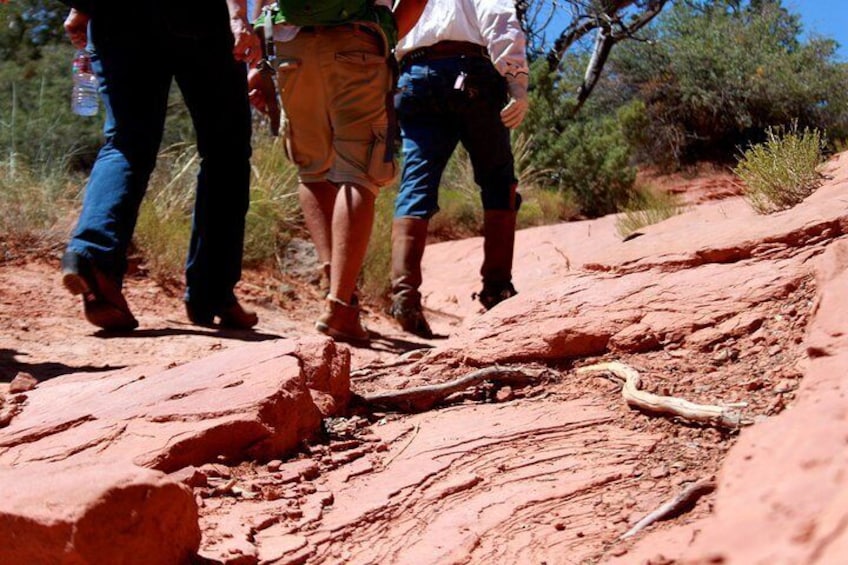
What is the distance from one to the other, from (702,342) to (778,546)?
1.86m

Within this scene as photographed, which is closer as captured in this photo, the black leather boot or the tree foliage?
the black leather boot

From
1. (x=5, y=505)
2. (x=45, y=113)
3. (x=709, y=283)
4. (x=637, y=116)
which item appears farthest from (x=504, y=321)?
(x=637, y=116)

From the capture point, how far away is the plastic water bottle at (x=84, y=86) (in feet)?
14.8

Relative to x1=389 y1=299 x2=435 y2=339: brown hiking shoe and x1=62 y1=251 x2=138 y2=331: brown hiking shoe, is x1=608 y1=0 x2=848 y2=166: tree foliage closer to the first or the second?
x1=389 y1=299 x2=435 y2=339: brown hiking shoe

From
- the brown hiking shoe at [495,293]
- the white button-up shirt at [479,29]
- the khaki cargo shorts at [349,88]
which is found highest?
the white button-up shirt at [479,29]

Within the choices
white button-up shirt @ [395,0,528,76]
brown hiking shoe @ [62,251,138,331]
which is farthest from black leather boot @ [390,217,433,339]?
brown hiking shoe @ [62,251,138,331]

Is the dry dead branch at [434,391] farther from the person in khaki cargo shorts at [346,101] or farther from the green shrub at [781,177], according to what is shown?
the green shrub at [781,177]

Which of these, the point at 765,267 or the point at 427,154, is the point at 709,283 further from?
the point at 427,154

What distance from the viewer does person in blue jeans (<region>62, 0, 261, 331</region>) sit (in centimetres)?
386

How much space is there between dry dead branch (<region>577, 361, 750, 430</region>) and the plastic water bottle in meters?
2.80

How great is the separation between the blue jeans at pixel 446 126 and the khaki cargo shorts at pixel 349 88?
68 centimetres

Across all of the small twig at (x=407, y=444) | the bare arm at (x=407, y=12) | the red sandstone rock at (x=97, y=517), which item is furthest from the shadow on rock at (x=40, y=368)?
the bare arm at (x=407, y=12)

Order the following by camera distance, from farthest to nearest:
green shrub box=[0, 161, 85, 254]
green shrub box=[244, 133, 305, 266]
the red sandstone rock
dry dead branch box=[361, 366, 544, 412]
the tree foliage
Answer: the tree foliage, green shrub box=[244, 133, 305, 266], green shrub box=[0, 161, 85, 254], dry dead branch box=[361, 366, 544, 412], the red sandstone rock

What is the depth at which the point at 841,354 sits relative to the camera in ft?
5.66
